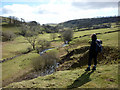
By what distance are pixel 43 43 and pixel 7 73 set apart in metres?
37.8

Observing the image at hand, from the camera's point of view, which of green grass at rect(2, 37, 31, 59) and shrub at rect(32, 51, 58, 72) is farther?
green grass at rect(2, 37, 31, 59)

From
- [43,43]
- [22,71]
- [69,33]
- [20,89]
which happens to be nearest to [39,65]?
[22,71]

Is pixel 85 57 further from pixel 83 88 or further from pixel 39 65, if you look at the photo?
pixel 83 88

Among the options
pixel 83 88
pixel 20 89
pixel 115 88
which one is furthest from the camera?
pixel 20 89

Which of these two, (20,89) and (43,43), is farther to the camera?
(43,43)

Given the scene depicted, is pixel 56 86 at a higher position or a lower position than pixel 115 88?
lower

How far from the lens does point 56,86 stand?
11305 millimetres

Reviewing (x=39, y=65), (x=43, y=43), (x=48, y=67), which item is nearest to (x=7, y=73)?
(x=39, y=65)

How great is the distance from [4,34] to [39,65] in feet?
276

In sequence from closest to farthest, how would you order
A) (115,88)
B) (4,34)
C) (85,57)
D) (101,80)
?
(115,88) < (101,80) < (85,57) < (4,34)

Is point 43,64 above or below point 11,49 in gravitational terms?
below

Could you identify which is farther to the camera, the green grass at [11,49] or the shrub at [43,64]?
the green grass at [11,49]

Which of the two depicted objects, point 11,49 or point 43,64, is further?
point 11,49

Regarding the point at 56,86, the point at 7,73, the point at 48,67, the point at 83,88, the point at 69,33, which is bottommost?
the point at 7,73
